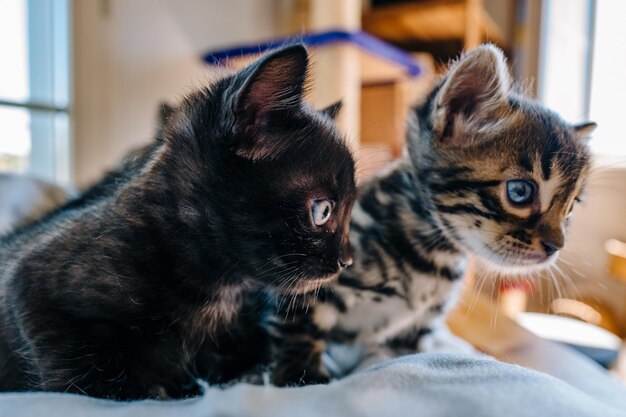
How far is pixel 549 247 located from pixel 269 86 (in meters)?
0.39

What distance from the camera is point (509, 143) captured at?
2.10 feet

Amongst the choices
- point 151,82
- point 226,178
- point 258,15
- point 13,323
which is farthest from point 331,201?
point 258,15

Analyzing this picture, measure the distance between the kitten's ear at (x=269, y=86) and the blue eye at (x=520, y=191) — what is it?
286 millimetres

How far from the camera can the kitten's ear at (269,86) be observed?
504mm

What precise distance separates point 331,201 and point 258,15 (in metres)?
1.85

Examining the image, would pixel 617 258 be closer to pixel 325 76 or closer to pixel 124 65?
pixel 325 76

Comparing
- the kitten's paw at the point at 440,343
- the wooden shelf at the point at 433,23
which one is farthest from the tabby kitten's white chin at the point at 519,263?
the wooden shelf at the point at 433,23

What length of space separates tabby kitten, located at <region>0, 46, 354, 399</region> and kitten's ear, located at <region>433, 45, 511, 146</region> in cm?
17

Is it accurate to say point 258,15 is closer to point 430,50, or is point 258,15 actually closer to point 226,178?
point 430,50

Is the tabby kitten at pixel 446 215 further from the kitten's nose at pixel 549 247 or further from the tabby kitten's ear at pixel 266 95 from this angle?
the tabby kitten's ear at pixel 266 95

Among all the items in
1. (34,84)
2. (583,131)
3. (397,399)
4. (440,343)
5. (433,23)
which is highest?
(433,23)

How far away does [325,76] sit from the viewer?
1.38 meters

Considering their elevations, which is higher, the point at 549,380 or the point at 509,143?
the point at 509,143

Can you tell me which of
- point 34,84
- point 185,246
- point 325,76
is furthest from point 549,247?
point 34,84
